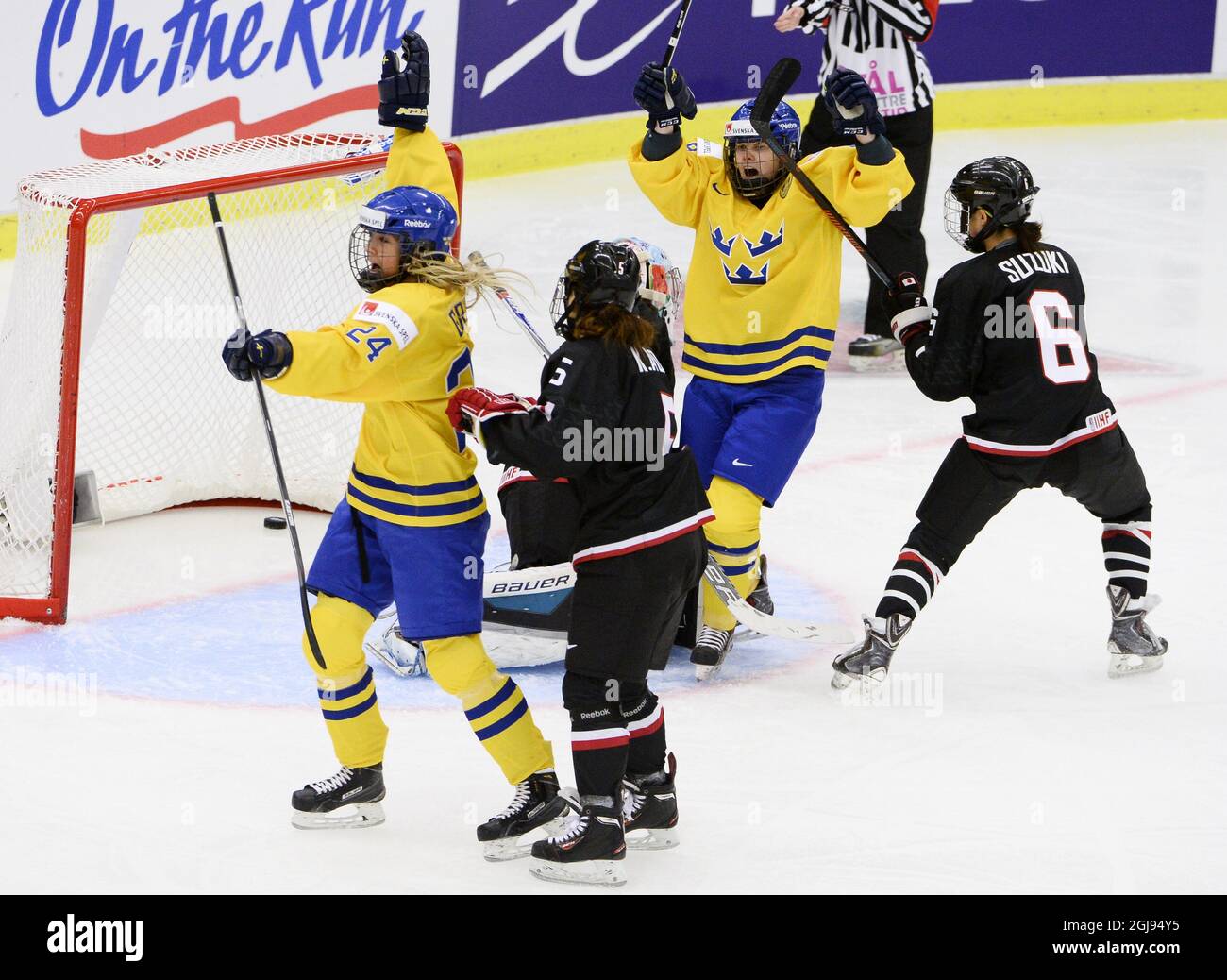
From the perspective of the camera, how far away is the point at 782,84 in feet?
13.8

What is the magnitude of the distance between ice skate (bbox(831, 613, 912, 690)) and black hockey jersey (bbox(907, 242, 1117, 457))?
0.42 meters

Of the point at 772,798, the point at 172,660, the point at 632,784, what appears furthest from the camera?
the point at 172,660

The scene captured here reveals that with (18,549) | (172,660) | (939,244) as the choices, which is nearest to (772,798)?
(172,660)

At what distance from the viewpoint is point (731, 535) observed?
164 inches

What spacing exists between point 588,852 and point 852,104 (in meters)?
1.74

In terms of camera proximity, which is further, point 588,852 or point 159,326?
point 159,326

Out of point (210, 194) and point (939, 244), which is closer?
point (210, 194)

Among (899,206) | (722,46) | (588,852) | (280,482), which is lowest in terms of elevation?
(588,852)

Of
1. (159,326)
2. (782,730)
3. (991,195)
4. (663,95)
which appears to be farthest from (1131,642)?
(159,326)

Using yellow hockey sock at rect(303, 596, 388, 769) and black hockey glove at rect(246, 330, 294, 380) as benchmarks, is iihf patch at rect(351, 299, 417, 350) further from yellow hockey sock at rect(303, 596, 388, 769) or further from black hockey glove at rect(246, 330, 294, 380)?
yellow hockey sock at rect(303, 596, 388, 769)

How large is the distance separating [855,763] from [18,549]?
6.81 ft

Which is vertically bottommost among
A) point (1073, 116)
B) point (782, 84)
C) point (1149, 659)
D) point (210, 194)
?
point (1149, 659)

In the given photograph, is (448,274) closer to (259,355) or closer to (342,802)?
(259,355)

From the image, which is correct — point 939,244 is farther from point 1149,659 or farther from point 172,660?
point 172,660
